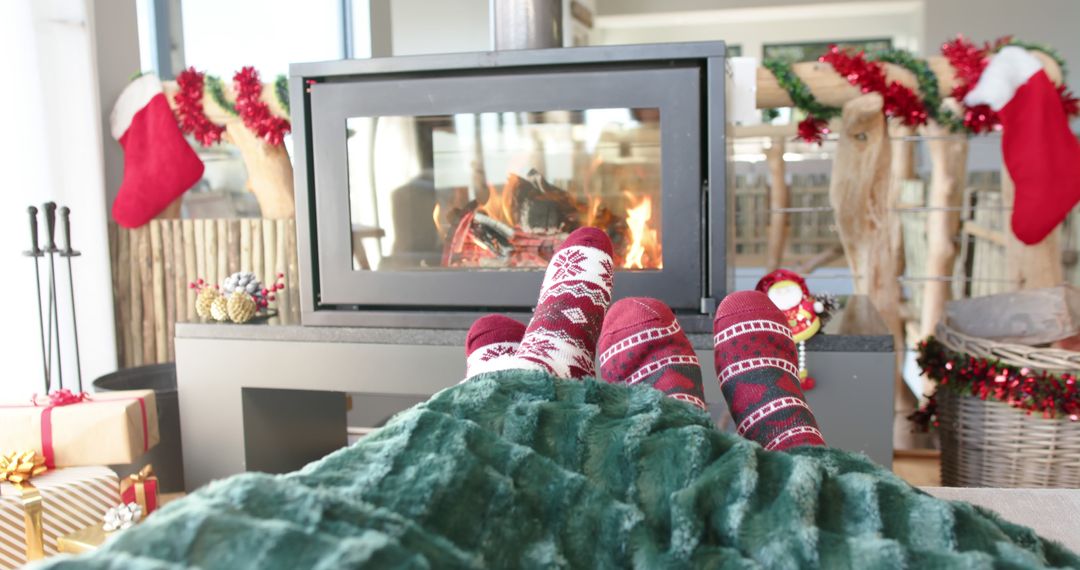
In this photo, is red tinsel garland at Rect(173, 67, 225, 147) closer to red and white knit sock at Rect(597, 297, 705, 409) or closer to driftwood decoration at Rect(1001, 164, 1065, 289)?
red and white knit sock at Rect(597, 297, 705, 409)

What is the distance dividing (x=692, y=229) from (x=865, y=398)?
45 centimetres

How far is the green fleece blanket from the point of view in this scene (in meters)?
0.52

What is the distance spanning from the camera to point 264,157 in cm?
248

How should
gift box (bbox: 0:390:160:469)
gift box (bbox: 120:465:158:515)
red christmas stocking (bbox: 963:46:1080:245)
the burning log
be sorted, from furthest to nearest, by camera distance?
red christmas stocking (bbox: 963:46:1080:245) → the burning log → gift box (bbox: 0:390:160:469) → gift box (bbox: 120:465:158:515)

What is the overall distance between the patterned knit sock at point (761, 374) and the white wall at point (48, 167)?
1576 millimetres

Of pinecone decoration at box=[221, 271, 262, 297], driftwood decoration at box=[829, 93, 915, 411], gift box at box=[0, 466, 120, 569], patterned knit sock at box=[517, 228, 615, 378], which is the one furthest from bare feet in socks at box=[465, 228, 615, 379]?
driftwood decoration at box=[829, 93, 915, 411]

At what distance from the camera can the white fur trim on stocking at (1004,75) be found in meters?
2.13

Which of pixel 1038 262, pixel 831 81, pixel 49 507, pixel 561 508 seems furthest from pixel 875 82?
pixel 49 507

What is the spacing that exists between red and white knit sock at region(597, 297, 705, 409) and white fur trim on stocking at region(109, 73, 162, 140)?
163 centimetres

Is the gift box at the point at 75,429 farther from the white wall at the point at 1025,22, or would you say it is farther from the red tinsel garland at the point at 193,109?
the white wall at the point at 1025,22

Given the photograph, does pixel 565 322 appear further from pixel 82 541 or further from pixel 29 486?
pixel 29 486

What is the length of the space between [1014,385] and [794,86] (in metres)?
0.88

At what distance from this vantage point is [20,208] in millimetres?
2035

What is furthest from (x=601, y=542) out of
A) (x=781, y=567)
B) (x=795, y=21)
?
(x=795, y=21)
